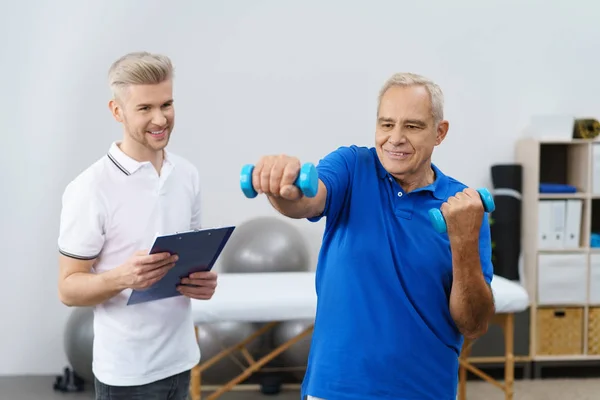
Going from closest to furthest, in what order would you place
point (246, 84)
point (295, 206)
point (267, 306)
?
point (295, 206)
point (267, 306)
point (246, 84)

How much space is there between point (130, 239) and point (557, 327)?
3.05 m

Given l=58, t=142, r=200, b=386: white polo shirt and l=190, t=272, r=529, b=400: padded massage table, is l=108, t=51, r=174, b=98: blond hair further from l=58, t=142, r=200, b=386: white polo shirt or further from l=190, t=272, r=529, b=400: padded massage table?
l=190, t=272, r=529, b=400: padded massage table

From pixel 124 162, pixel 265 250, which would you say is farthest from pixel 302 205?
pixel 265 250

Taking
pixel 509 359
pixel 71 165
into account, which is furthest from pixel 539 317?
pixel 71 165

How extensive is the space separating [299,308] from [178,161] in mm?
1409

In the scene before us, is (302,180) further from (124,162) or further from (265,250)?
(265,250)

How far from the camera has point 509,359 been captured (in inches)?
129

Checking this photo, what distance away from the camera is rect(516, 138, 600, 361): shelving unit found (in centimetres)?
397

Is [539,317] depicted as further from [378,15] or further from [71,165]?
[71,165]

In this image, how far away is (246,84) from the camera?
13.7 feet

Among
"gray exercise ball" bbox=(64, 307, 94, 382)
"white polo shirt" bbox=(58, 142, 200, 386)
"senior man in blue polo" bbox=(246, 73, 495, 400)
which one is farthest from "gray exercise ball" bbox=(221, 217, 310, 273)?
"senior man in blue polo" bbox=(246, 73, 495, 400)

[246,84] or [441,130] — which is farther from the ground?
[246,84]

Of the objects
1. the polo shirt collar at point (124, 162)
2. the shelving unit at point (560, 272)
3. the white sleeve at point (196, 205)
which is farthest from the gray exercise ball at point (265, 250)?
the polo shirt collar at point (124, 162)

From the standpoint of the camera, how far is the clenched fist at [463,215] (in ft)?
4.45
